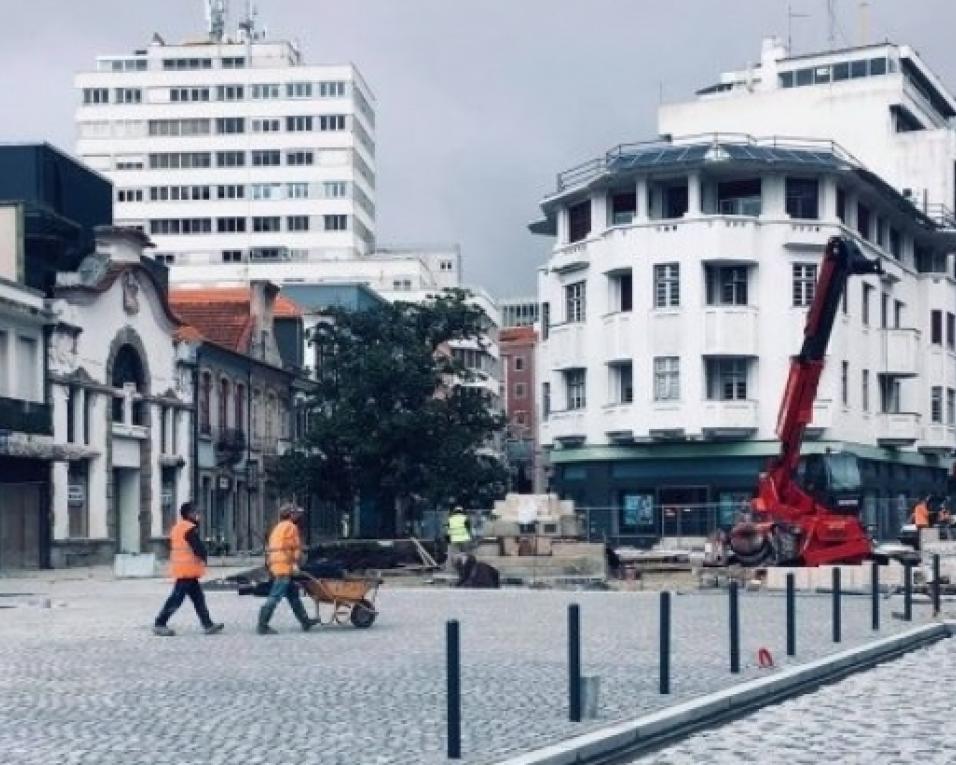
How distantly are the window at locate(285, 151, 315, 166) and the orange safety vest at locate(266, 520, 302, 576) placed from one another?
87447 mm

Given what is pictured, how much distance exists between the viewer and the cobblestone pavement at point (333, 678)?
37.9ft

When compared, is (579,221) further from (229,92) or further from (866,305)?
(229,92)

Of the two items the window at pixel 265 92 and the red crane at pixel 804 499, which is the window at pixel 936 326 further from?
the window at pixel 265 92

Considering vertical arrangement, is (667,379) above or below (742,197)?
below

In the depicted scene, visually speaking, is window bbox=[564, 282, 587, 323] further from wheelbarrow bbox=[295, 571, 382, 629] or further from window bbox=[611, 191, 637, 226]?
wheelbarrow bbox=[295, 571, 382, 629]

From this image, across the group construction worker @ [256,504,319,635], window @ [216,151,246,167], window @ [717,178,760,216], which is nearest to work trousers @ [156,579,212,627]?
construction worker @ [256,504,319,635]

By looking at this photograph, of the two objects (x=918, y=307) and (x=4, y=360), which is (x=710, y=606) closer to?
(x=4, y=360)

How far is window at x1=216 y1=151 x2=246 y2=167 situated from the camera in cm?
10712

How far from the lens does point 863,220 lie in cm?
5941

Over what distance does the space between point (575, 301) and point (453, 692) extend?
48.0 metres

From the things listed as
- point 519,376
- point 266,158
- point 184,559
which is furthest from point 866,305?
point 519,376

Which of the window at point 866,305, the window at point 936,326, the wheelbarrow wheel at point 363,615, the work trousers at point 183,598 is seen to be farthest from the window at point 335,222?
the work trousers at point 183,598

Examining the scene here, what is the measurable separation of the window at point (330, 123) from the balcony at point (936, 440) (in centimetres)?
5172

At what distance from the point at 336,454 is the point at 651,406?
31.8 ft
